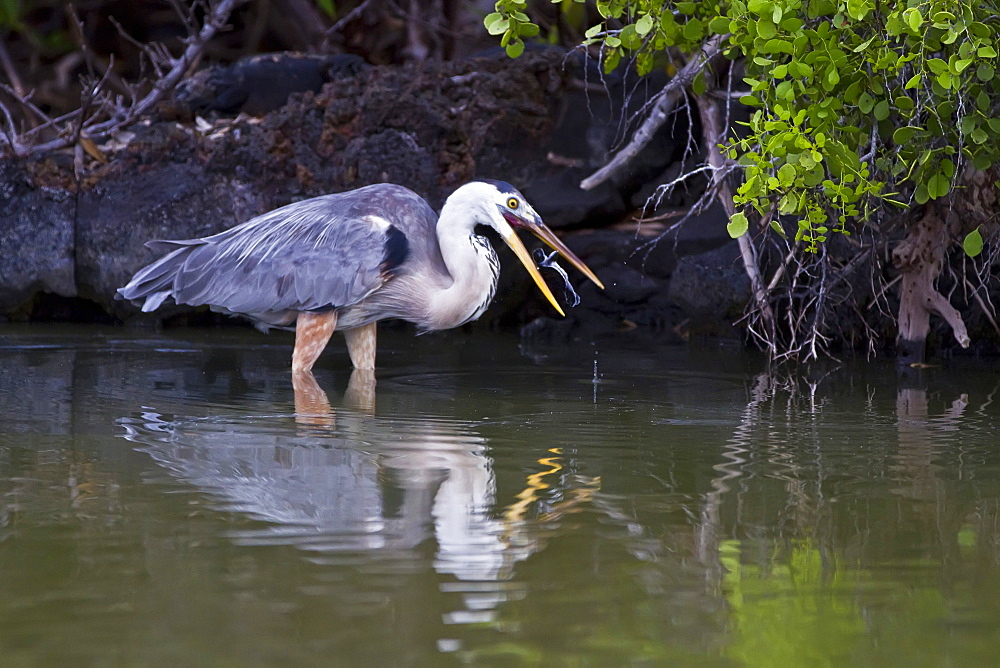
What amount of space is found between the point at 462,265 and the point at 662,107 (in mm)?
1869

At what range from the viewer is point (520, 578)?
2.65m

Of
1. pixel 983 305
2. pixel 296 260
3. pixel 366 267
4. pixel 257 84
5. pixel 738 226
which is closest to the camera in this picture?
pixel 738 226

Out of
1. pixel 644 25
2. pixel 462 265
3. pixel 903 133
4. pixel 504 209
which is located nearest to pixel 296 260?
pixel 462 265

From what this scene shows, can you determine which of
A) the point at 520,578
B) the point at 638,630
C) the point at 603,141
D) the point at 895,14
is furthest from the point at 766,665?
the point at 603,141

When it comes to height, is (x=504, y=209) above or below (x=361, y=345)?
above

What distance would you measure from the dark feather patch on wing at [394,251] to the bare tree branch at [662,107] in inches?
64.2

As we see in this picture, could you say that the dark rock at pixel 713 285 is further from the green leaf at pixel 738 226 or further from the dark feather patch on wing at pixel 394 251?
the green leaf at pixel 738 226

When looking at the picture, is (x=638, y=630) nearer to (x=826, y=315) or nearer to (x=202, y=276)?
(x=202, y=276)

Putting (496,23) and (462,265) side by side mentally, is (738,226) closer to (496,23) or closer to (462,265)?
(496,23)

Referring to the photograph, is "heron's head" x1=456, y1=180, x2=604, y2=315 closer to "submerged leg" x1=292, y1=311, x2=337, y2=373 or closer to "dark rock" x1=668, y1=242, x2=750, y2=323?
"submerged leg" x1=292, y1=311, x2=337, y2=373

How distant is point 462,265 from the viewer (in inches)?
247

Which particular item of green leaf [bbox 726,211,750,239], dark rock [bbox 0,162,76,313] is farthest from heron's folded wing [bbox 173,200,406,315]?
dark rock [bbox 0,162,76,313]

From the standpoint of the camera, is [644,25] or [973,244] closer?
[644,25]

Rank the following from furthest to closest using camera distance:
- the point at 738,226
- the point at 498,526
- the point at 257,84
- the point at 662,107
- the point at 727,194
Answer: the point at 257,84 → the point at 662,107 → the point at 727,194 → the point at 738,226 → the point at 498,526
